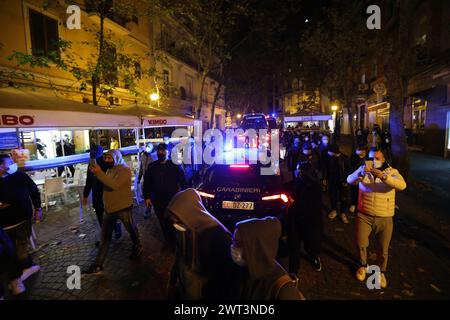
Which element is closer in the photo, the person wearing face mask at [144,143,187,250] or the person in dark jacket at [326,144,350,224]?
the person wearing face mask at [144,143,187,250]

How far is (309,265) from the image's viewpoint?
4328mm

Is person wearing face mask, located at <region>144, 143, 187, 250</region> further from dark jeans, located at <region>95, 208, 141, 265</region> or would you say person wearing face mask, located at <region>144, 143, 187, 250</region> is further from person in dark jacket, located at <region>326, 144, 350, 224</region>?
person in dark jacket, located at <region>326, 144, 350, 224</region>

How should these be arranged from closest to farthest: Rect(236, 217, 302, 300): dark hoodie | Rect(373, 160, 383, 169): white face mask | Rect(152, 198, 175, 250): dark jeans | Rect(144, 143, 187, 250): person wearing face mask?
Rect(236, 217, 302, 300): dark hoodie → Rect(373, 160, 383, 169): white face mask → Rect(152, 198, 175, 250): dark jeans → Rect(144, 143, 187, 250): person wearing face mask

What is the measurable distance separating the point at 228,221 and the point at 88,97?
1164cm

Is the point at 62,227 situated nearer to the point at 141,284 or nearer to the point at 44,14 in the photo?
the point at 141,284

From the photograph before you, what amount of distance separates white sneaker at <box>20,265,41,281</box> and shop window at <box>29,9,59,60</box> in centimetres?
900

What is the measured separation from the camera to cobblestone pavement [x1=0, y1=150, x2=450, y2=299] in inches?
144

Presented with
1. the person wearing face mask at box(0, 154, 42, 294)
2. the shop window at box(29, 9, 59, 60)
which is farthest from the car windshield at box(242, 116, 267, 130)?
the person wearing face mask at box(0, 154, 42, 294)

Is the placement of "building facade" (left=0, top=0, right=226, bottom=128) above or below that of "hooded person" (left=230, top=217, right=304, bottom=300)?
above

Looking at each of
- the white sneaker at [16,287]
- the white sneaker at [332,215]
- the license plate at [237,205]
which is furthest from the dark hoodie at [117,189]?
the white sneaker at [332,215]

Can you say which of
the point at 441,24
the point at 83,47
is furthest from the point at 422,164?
the point at 83,47

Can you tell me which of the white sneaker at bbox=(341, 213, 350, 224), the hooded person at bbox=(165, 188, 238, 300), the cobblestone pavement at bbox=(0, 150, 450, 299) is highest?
the hooded person at bbox=(165, 188, 238, 300)

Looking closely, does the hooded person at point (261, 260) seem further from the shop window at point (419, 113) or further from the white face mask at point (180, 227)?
the shop window at point (419, 113)

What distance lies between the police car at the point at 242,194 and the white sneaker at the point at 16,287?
9.96ft
